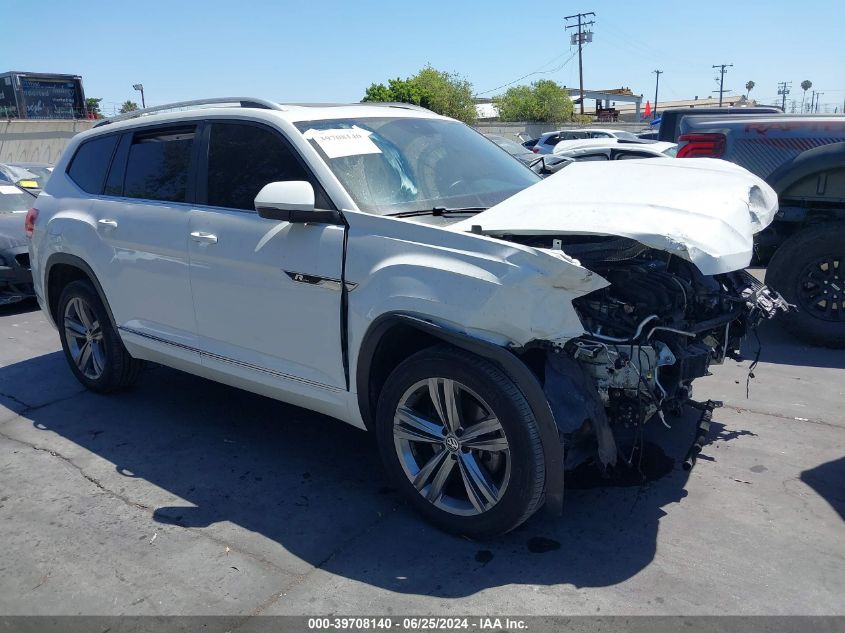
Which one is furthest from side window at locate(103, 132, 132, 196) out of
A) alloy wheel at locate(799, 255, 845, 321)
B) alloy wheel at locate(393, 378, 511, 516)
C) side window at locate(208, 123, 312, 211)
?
alloy wheel at locate(799, 255, 845, 321)

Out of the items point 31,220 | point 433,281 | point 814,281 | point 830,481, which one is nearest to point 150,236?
point 31,220

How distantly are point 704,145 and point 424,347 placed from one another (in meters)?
4.22

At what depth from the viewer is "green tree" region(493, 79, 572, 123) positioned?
203ft

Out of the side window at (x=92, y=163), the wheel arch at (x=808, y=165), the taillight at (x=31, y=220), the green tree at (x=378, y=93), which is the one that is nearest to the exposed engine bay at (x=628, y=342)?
the wheel arch at (x=808, y=165)

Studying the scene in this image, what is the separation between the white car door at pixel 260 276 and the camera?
373 centimetres

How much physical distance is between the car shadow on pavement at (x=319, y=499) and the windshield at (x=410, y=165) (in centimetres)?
156

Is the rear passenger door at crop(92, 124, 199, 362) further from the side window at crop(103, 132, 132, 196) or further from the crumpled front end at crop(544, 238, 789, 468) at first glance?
the crumpled front end at crop(544, 238, 789, 468)

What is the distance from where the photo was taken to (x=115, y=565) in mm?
3381

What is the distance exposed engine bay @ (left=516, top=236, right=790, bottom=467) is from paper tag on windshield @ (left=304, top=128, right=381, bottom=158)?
1175 millimetres

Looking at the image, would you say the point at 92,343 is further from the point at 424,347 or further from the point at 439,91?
the point at 439,91

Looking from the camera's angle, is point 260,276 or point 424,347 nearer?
point 424,347

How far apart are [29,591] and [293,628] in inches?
49.8

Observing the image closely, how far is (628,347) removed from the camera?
3193 mm

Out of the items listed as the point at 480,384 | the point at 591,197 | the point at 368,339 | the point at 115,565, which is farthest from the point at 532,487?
the point at 115,565
